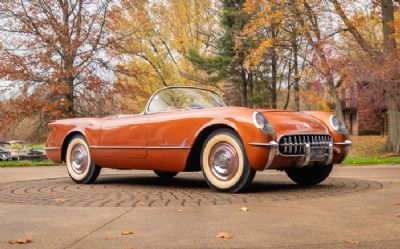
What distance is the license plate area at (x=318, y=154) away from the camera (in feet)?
21.5

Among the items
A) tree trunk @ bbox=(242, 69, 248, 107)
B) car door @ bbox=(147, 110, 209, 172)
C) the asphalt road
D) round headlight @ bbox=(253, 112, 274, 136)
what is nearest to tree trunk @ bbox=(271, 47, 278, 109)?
tree trunk @ bbox=(242, 69, 248, 107)

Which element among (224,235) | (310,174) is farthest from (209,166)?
(224,235)

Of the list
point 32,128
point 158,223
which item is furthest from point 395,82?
point 158,223

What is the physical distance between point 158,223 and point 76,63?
1808 centimetres

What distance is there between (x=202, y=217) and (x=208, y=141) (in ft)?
6.83

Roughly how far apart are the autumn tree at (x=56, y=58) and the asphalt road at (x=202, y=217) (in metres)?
13.7

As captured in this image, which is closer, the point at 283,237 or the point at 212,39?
the point at 283,237

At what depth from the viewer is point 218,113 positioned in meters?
6.56

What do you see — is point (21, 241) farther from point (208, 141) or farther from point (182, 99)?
point (182, 99)

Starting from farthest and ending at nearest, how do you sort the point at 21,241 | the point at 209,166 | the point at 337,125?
the point at 337,125
the point at 209,166
the point at 21,241

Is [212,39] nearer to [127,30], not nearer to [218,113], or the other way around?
[127,30]

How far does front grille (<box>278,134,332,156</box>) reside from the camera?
6.31 m

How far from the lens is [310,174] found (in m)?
7.67

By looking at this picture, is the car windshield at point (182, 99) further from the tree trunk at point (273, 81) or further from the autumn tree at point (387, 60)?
the tree trunk at point (273, 81)
